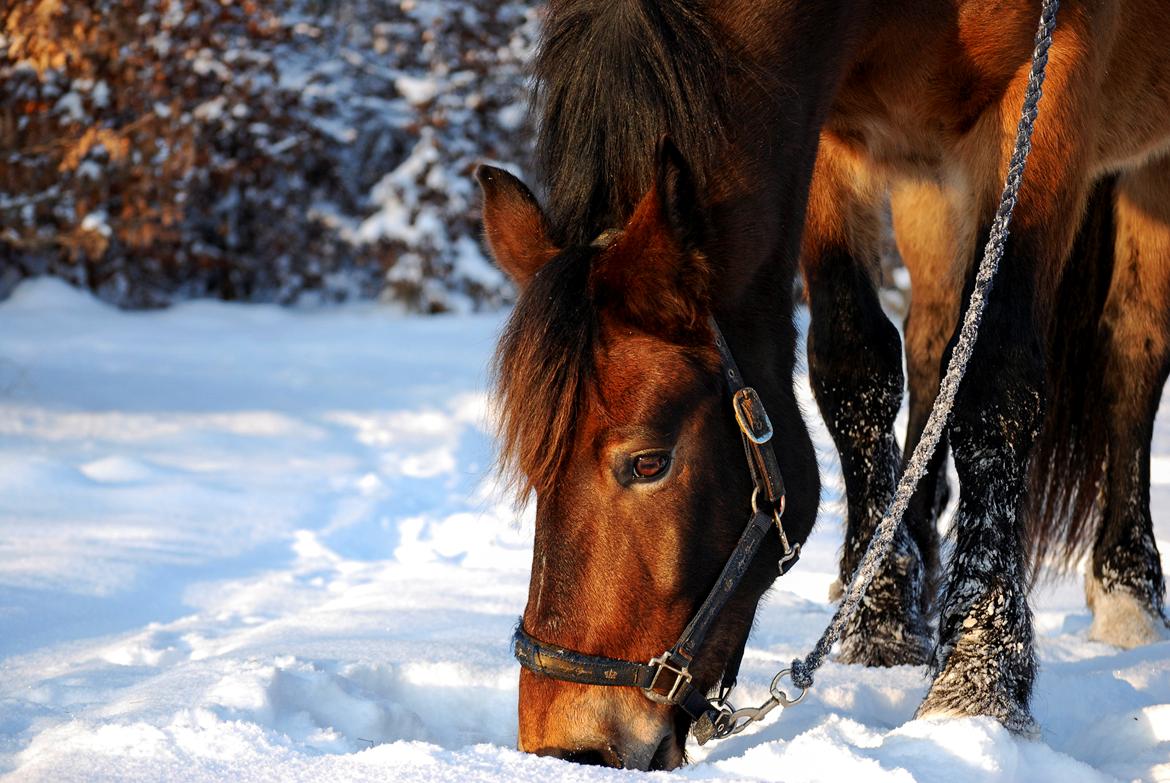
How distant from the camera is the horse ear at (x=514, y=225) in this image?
2115mm

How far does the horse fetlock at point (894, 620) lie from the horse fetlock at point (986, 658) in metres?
0.67

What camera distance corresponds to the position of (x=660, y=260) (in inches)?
77.8

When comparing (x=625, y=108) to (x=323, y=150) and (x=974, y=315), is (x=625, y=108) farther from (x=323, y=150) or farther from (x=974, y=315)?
(x=323, y=150)

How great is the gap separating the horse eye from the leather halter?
0.58 ft

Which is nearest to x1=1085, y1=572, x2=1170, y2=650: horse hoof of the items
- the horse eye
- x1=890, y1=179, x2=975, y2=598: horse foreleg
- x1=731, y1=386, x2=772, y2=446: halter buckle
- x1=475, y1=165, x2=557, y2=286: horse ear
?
x1=890, y1=179, x2=975, y2=598: horse foreleg

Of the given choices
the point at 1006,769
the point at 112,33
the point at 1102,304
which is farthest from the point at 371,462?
the point at 1006,769

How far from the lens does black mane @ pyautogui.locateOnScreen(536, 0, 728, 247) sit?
208 cm

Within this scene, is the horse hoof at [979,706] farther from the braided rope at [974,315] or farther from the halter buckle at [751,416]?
the halter buckle at [751,416]

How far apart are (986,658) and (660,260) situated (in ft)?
3.69

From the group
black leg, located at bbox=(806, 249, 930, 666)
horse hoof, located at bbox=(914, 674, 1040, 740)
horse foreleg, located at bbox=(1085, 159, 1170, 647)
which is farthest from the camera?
horse foreleg, located at bbox=(1085, 159, 1170, 647)

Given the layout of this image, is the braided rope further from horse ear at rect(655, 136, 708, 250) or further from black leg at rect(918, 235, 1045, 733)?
horse ear at rect(655, 136, 708, 250)

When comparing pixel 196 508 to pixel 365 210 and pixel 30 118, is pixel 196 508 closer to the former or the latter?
pixel 30 118

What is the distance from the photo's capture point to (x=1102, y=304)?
12.3 feet

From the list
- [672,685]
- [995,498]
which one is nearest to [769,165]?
[995,498]
